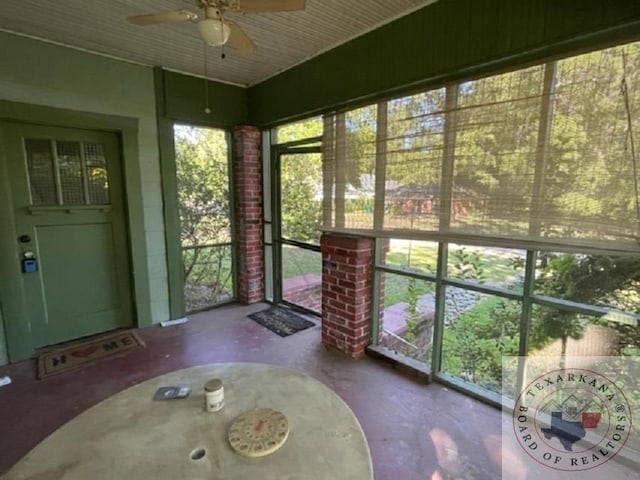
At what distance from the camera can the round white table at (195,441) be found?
41.4 inches

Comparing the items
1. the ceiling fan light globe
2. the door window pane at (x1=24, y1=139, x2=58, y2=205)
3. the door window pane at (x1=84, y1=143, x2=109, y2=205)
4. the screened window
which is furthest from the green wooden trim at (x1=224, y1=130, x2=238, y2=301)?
the ceiling fan light globe

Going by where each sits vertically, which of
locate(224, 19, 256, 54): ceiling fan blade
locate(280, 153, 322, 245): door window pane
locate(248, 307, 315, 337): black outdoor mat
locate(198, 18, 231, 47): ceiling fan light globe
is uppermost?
locate(224, 19, 256, 54): ceiling fan blade

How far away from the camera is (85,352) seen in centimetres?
298

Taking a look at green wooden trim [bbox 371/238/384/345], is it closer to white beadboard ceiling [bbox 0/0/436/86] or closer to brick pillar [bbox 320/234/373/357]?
brick pillar [bbox 320/234/373/357]

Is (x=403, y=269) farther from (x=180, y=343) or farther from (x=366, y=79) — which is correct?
(x=180, y=343)

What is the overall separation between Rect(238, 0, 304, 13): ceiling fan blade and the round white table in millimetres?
1848

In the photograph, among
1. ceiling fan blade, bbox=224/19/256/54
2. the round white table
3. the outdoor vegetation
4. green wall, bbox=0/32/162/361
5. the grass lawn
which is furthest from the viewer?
the outdoor vegetation

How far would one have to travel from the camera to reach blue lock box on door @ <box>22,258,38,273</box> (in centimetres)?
287

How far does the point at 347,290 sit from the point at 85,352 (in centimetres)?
246

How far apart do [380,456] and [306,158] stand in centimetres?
277

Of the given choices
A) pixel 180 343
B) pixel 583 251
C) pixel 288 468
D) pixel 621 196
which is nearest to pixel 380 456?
pixel 288 468

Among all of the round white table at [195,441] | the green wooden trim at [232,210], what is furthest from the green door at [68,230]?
the round white table at [195,441]

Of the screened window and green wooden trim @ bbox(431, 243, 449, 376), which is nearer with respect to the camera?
the screened window

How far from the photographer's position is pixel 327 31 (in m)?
2.57
